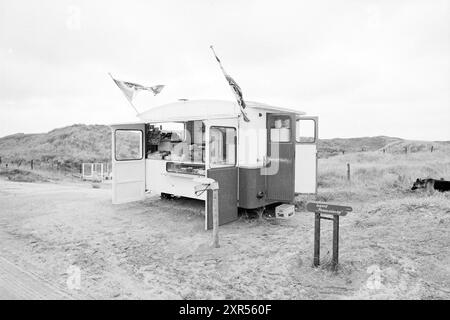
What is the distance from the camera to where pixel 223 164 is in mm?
7570

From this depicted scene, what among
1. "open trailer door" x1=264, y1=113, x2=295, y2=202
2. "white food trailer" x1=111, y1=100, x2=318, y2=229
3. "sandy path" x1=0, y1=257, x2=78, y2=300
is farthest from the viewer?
"open trailer door" x1=264, y1=113, x2=295, y2=202

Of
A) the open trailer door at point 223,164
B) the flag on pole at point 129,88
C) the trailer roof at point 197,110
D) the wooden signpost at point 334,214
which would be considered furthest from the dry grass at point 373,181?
the flag on pole at point 129,88

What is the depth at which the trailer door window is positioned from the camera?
7.48 metres

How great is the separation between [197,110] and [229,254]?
12.6ft

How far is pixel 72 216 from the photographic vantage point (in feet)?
27.2

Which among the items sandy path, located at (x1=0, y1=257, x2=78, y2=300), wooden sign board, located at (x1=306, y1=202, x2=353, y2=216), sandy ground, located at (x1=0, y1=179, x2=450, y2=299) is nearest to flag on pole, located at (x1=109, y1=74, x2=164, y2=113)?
sandy ground, located at (x1=0, y1=179, x2=450, y2=299)

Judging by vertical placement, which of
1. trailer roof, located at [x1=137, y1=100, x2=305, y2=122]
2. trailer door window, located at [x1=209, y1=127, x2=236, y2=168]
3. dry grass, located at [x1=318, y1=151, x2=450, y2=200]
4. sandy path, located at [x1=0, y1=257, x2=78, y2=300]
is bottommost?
sandy path, located at [x1=0, y1=257, x2=78, y2=300]

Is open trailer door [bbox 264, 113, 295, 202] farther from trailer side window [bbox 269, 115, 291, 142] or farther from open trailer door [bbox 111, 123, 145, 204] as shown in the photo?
open trailer door [bbox 111, 123, 145, 204]

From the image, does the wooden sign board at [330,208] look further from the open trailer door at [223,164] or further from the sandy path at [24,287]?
the sandy path at [24,287]

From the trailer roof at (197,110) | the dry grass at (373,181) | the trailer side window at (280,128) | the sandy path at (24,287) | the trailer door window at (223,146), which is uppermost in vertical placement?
the trailer roof at (197,110)

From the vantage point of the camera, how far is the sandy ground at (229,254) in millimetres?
4250

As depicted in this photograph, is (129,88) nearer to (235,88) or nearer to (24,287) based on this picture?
(235,88)

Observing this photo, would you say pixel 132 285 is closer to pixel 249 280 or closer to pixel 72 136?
pixel 249 280

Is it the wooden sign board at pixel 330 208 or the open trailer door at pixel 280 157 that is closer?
the wooden sign board at pixel 330 208
